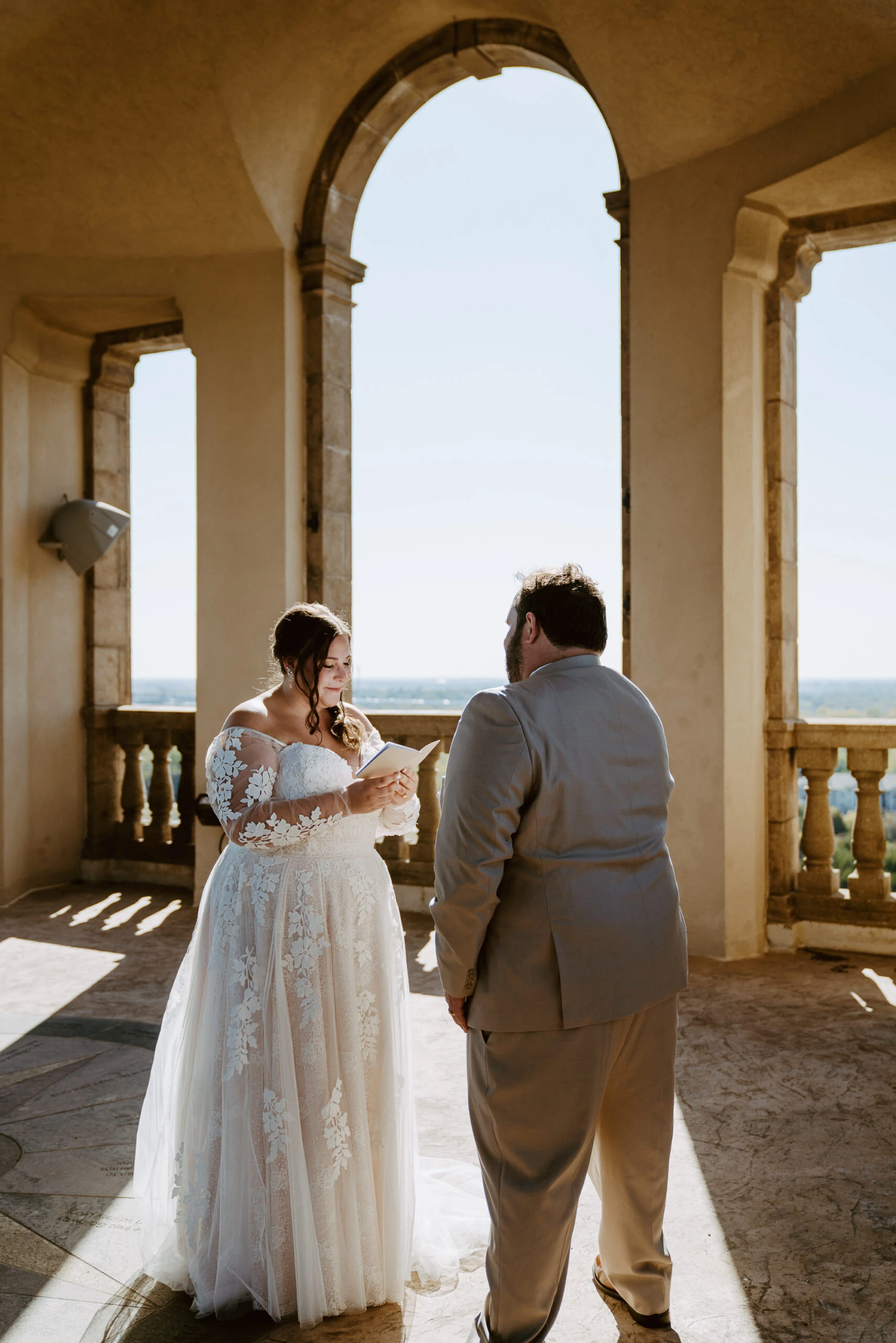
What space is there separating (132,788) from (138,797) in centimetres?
9

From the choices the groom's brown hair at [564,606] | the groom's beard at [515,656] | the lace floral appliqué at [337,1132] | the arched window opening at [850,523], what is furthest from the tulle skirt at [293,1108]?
the arched window opening at [850,523]

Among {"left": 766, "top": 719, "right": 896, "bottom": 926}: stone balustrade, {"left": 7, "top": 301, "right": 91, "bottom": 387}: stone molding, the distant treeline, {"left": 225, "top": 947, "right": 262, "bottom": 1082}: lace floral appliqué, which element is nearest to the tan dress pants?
{"left": 225, "top": 947, "right": 262, "bottom": 1082}: lace floral appliqué

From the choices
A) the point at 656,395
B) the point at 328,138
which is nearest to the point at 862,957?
the point at 656,395

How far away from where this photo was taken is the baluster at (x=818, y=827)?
19.5 ft

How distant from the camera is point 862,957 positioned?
18.9ft

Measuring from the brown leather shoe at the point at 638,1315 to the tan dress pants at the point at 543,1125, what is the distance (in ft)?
1.31

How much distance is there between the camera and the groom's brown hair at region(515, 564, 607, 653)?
85.0 inches

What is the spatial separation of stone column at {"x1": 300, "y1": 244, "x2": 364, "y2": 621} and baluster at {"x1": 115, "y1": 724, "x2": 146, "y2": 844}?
2.12 metres

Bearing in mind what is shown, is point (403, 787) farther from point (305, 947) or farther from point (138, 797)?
point (138, 797)

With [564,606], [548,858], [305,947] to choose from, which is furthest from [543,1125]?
[564,606]

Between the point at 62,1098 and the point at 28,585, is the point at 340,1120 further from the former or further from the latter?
the point at 28,585

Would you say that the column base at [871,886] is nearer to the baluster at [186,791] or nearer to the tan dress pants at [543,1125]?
the tan dress pants at [543,1125]

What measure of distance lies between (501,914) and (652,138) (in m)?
5.09

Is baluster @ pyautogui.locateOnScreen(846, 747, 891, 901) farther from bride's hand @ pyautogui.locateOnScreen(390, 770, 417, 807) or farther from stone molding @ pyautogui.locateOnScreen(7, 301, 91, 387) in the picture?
stone molding @ pyautogui.locateOnScreen(7, 301, 91, 387)
